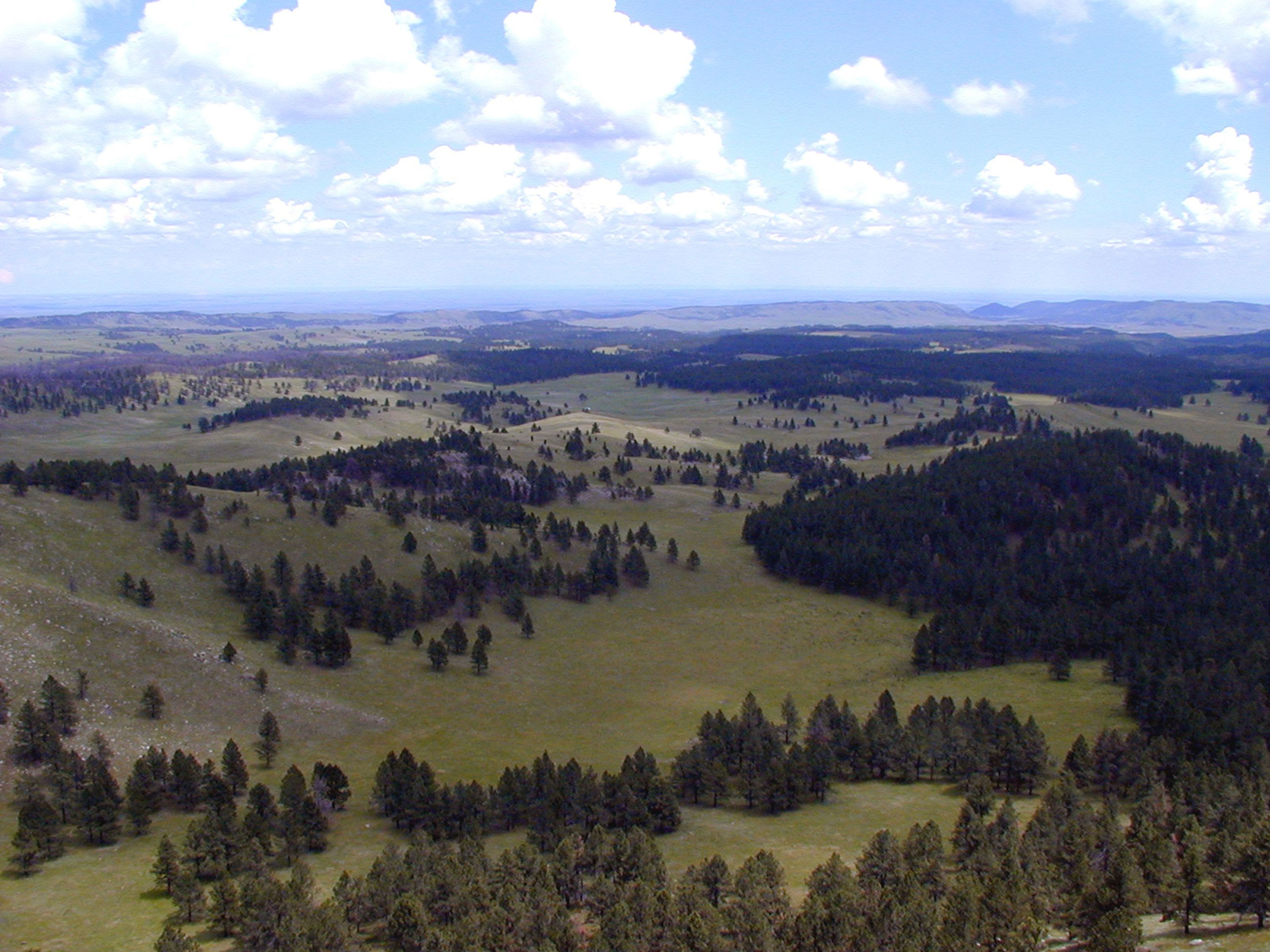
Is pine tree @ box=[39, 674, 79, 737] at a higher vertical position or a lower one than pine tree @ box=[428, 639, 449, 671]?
higher

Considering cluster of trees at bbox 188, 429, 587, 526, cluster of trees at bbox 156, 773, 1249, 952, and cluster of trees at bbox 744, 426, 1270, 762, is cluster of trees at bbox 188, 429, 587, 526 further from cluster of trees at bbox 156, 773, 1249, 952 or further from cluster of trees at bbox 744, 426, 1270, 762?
cluster of trees at bbox 156, 773, 1249, 952

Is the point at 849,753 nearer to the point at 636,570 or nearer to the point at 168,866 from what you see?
the point at 168,866

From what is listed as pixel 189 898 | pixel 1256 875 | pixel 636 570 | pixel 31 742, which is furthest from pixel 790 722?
pixel 31 742

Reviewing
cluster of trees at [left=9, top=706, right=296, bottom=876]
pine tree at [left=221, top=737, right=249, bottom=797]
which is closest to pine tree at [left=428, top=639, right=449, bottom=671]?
cluster of trees at [left=9, top=706, right=296, bottom=876]

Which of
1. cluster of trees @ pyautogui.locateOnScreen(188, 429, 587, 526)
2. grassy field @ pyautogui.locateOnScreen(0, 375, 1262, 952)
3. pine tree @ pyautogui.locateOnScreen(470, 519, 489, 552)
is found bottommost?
grassy field @ pyautogui.locateOnScreen(0, 375, 1262, 952)

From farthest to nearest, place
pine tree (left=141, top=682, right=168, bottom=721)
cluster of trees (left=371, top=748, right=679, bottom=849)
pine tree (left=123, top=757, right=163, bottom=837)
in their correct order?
1. pine tree (left=141, top=682, right=168, bottom=721)
2. pine tree (left=123, top=757, right=163, bottom=837)
3. cluster of trees (left=371, top=748, right=679, bottom=849)

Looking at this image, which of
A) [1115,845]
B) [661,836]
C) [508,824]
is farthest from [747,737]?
[1115,845]
